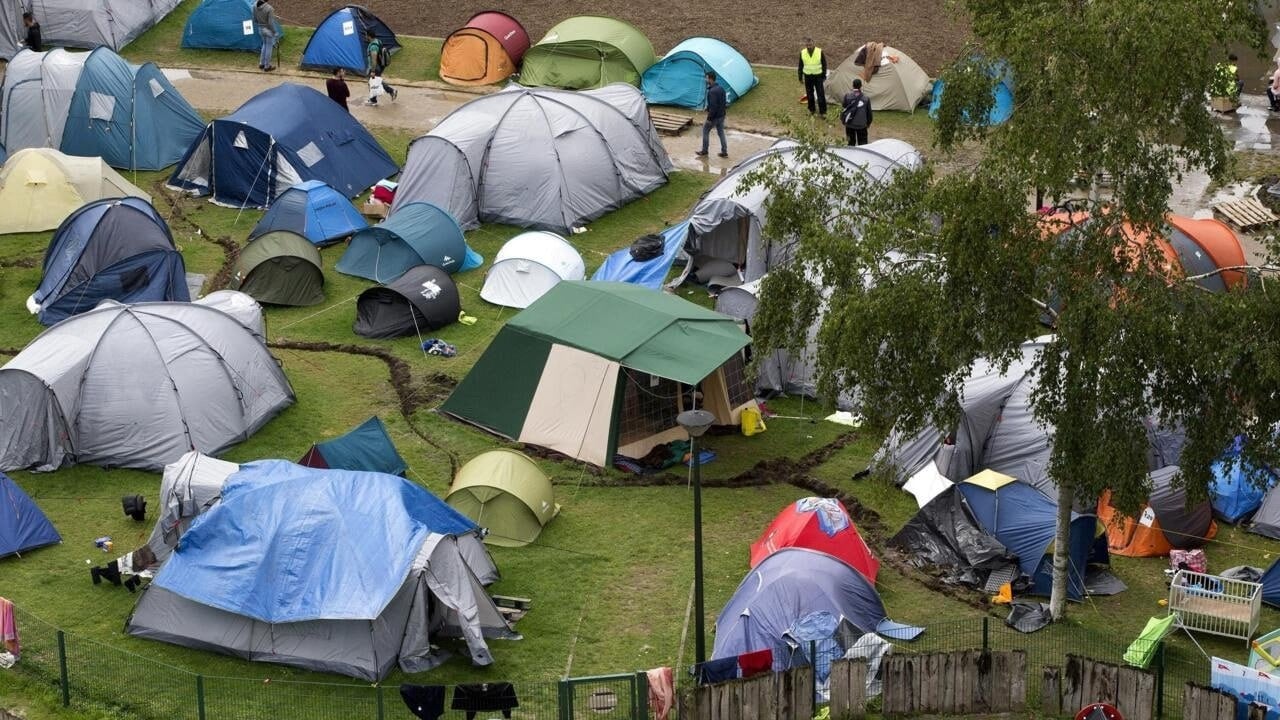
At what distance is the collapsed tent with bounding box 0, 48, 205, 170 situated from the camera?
3431cm

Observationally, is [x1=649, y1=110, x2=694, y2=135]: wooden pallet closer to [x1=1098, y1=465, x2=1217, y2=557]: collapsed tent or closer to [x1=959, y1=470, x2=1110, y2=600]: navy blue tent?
[x1=959, y1=470, x2=1110, y2=600]: navy blue tent

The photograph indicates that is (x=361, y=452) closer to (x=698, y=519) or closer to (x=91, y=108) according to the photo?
(x=698, y=519)

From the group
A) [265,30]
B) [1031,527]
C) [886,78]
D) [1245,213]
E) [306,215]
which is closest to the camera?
[1031,527]

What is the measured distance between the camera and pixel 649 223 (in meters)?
32.8

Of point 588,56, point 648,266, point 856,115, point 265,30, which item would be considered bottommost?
point 648,266

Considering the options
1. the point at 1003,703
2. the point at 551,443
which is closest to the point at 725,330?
the point at 551,443

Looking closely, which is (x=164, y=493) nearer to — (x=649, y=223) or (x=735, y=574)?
(x=735, y=574)

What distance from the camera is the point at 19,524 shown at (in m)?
22.1

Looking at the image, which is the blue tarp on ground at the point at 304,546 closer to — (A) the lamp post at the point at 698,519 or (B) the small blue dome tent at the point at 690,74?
(A) the lamp post at the point at 698,519

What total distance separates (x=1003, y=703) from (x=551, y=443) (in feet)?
27.0

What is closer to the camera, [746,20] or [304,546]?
[304,546]

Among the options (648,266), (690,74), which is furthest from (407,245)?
(690,74)

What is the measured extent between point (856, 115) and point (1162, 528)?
13.9 metres

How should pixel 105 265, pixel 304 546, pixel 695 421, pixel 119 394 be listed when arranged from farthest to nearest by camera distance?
pixel 105 265 < pixel 119 394 < pixel 304 546 < pixel 695 421
